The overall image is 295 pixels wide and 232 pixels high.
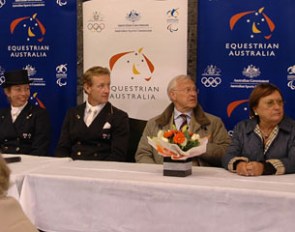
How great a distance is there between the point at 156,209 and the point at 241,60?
220cm

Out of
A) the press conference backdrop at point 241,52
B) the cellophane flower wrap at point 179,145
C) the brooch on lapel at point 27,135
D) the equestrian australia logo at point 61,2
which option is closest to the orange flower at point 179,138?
the cellophane flower wrap at point 179,145

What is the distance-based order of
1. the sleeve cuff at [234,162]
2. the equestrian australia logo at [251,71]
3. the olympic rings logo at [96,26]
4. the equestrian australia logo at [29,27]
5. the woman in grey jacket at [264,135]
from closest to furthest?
the sleeve cuff at [234,162] → the woman in grey jacket at [264,135] → the equestrian australia logo at [251,71] → the olympic rings logo at [96,26] → the equestrian australia logo at [29,27]

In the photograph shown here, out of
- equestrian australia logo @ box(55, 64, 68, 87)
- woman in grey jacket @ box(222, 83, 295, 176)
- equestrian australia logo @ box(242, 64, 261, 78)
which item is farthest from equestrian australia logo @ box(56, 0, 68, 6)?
woman in grey jacket @ box(222, 83, 295, 176)

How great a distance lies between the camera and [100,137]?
13.5 ft

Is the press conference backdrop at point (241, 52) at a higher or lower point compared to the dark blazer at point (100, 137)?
higher

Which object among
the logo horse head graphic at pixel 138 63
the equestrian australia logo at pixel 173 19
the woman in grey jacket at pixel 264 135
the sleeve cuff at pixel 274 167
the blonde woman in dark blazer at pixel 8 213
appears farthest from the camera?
the logo horse head graphic at pixel 138 63

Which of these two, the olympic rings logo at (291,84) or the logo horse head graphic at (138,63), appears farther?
the logo horse head graphic at (138,63)

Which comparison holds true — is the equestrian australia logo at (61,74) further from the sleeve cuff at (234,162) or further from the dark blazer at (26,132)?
the sleeve cuff at (234,162)

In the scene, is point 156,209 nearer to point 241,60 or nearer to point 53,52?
point 241,60

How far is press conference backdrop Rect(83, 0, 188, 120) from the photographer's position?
4.83 metres

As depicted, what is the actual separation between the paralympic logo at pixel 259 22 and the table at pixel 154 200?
1.75 meters

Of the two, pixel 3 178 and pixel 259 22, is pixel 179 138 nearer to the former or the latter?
pixel 3 178

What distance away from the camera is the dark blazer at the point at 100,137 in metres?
4.08

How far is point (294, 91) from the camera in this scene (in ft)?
14.6
